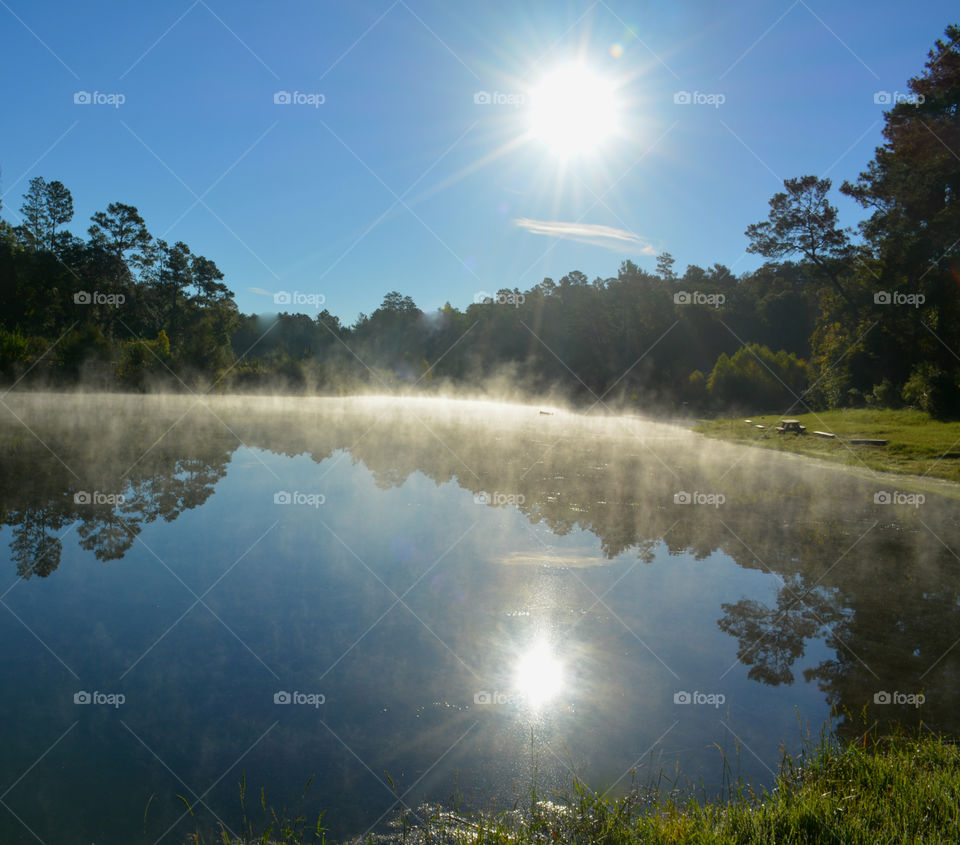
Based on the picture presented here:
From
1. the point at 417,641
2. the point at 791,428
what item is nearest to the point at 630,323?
the point at 791,428

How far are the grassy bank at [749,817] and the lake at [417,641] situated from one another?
→ 209 millimetres

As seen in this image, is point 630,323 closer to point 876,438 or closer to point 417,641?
point 876,438

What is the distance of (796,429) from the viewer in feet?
98.4

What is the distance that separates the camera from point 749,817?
3.62m

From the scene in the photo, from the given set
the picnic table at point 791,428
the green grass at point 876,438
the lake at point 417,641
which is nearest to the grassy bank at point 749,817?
the lake at point 417,641

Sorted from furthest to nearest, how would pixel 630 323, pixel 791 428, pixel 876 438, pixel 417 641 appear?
pixel 630 323, pixel 791 428, pixel 876 438, pixel 417 641

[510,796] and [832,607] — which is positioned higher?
[832,607]

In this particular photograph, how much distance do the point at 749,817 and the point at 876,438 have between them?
2618 cm

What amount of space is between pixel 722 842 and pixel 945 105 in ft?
126

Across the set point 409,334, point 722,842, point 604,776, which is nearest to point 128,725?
point 604,776

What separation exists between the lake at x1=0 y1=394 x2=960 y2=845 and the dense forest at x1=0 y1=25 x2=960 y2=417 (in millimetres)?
17716

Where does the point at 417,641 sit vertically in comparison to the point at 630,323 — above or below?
below

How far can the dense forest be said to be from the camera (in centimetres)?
3275

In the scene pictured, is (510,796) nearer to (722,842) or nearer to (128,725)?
(722,842)
